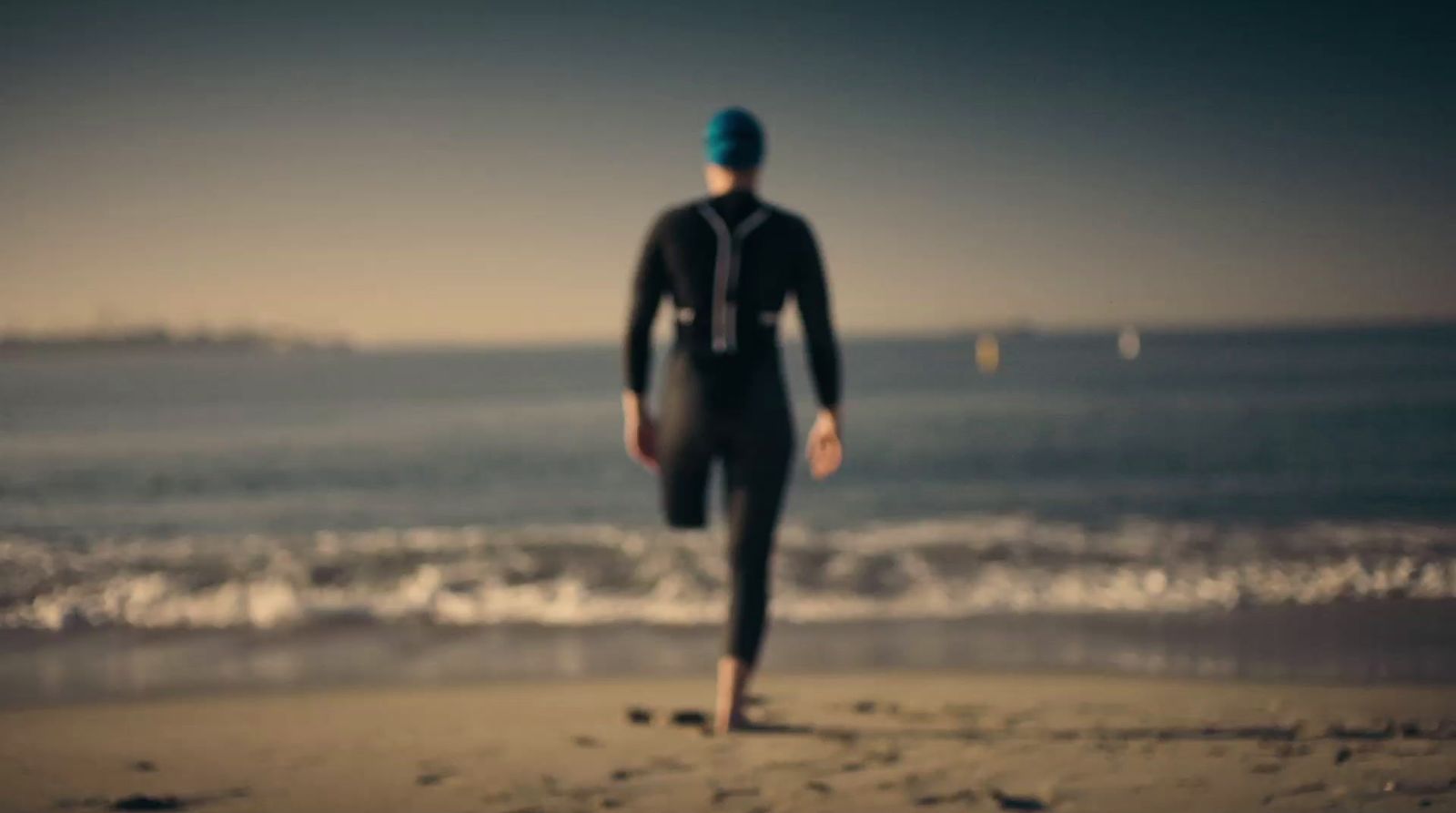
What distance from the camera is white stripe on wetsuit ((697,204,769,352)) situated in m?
3.60

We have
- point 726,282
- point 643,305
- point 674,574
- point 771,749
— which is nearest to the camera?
point 726,282

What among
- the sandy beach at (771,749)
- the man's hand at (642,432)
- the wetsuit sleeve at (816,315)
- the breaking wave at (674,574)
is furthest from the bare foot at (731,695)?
the breaking wave at (674,574)

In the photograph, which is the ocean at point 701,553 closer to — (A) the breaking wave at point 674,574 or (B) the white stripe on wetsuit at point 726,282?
(A) the breaking wave at point 674,574

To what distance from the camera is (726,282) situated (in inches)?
142

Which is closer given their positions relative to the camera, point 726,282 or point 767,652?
point 726,282

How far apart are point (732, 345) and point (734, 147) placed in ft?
2.06

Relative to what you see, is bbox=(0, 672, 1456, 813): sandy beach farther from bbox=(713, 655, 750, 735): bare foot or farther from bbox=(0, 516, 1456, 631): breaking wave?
bbox=(0, 516, 1456, 631): breaking wave

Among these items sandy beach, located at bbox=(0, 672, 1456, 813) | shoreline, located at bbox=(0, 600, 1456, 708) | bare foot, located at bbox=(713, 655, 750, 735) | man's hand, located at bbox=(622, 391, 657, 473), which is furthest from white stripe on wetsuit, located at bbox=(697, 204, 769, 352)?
shoreline, located at bbox=(0, 600, 1456, 708)

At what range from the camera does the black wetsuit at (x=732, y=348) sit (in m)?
3.62

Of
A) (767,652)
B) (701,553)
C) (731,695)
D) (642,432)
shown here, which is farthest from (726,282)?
(701,553)

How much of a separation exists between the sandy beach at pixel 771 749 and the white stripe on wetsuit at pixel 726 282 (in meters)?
1.37

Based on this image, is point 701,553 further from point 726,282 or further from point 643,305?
point 726,282

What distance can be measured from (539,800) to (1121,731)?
2107 mm

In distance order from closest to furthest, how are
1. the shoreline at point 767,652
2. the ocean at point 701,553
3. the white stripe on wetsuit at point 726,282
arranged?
the white stripe on wetsuit at point 726,282 → the shoreline at point 767,652 → the ocean at point 701,553
